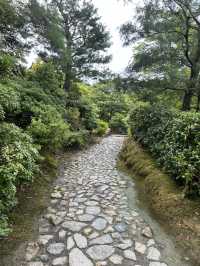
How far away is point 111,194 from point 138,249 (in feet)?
6.52

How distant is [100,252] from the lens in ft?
9.38

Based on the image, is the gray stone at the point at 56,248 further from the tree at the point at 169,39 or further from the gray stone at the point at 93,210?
the tree at the point at 169,39

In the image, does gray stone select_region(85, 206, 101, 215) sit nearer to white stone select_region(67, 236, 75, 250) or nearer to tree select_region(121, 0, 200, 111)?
white stone select_region(67, 236, 75, 250)

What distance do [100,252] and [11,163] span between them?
1.88m

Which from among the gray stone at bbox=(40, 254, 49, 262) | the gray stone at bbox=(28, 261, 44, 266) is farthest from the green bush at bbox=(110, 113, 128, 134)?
the gray stone at bbox=(28, 261, 44, 266)

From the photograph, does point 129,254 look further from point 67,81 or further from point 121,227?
point 67,81

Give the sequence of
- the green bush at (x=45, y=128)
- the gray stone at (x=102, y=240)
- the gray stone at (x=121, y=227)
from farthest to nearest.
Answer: the green bush at (x=45, y=128) < the gray stone at (x=121, y=227) < the gray stone at (x=102, y=240)

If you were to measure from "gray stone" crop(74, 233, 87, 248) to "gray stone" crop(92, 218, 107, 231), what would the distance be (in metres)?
0.36

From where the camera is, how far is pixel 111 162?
7961mm

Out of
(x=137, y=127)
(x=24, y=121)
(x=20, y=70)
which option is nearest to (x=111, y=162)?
(x=137, y=127)

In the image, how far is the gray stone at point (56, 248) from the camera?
2820 mm

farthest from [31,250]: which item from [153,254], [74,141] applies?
[74,141]

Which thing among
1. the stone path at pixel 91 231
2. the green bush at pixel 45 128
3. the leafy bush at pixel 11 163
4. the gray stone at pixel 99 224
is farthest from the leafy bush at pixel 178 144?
the green bush at pixel 45 128

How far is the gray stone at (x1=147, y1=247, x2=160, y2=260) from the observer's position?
9.27 feet
